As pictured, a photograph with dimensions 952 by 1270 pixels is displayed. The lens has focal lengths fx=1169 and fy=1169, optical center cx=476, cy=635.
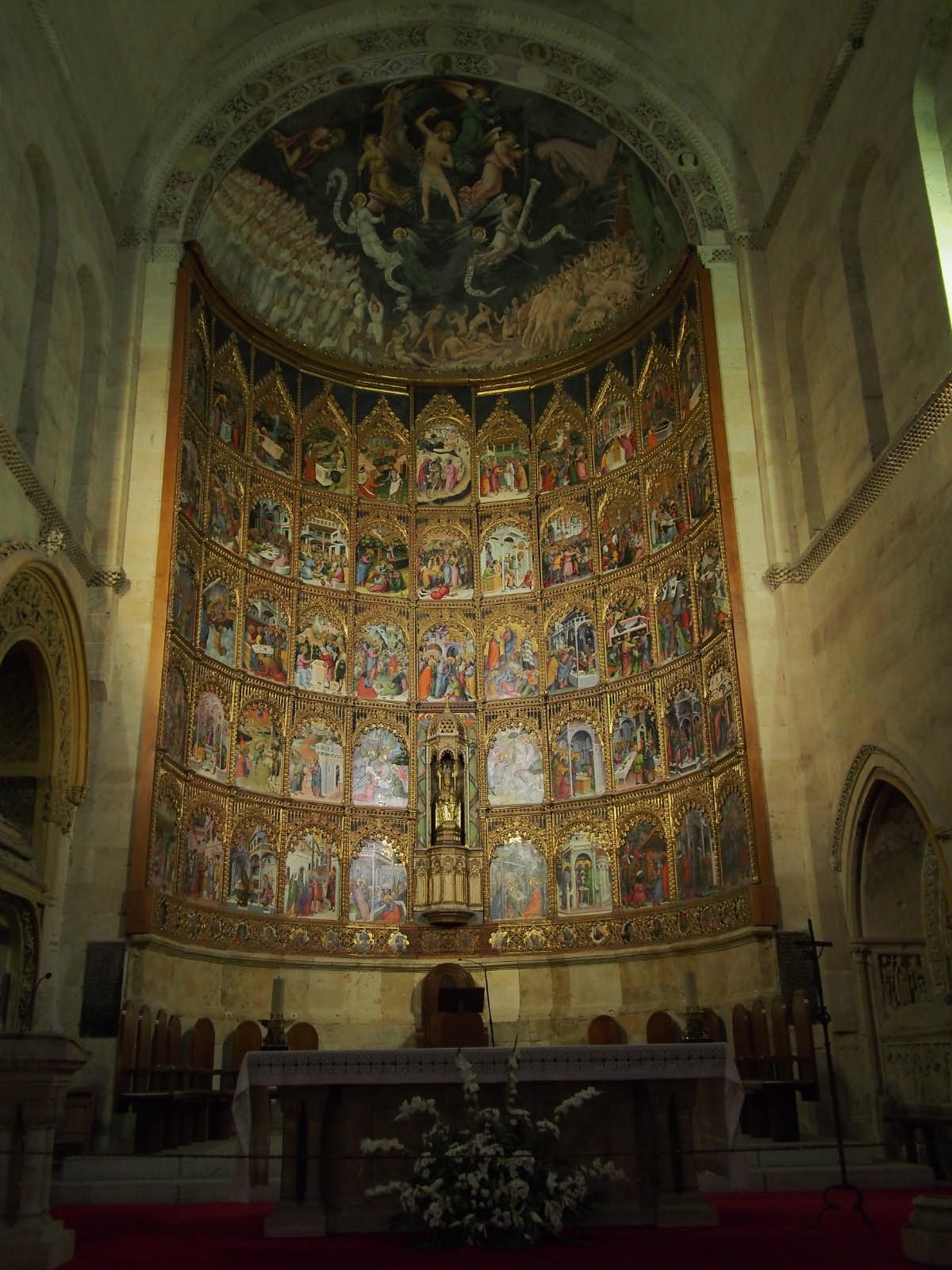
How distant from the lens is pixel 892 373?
45.2ft

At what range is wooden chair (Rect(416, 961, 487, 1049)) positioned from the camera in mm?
14273

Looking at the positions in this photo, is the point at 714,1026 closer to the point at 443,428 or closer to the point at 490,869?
the point at 490,869

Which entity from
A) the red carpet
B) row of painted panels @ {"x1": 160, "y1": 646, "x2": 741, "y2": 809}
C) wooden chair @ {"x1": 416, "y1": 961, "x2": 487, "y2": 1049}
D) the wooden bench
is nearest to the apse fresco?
row of painted panels @ {"x1": 160, "y1": 646, "x2": 741, "y2": 809}

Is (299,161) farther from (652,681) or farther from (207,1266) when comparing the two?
(207,1266)

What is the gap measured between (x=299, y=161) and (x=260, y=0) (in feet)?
8.28

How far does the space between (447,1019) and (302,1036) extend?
3.73 m

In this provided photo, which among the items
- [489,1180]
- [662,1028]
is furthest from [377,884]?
[489,1180]

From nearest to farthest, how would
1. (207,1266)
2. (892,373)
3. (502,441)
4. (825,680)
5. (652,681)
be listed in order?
(207,1266)
(892,373)
(825,680)
(652,681)
(502,441)

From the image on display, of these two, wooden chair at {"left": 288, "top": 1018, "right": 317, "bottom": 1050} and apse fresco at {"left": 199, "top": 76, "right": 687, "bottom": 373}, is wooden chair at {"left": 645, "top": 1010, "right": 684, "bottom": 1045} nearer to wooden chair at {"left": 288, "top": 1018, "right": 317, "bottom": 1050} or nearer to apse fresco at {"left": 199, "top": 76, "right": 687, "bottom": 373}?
wooden chair at {"left": 288, "top": 1018, "right": 317, "bottom": 1050}

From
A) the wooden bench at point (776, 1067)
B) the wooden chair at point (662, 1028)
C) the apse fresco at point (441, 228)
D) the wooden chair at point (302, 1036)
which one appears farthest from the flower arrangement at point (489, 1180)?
the apse fresco at point (441, 228)

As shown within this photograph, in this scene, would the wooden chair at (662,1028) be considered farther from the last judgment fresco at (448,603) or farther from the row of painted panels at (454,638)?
the row of painted panels at (454,638)

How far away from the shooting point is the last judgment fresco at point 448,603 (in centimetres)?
1742

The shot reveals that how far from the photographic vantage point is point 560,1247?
7086 mm

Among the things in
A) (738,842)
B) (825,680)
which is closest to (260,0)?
(825,680)
